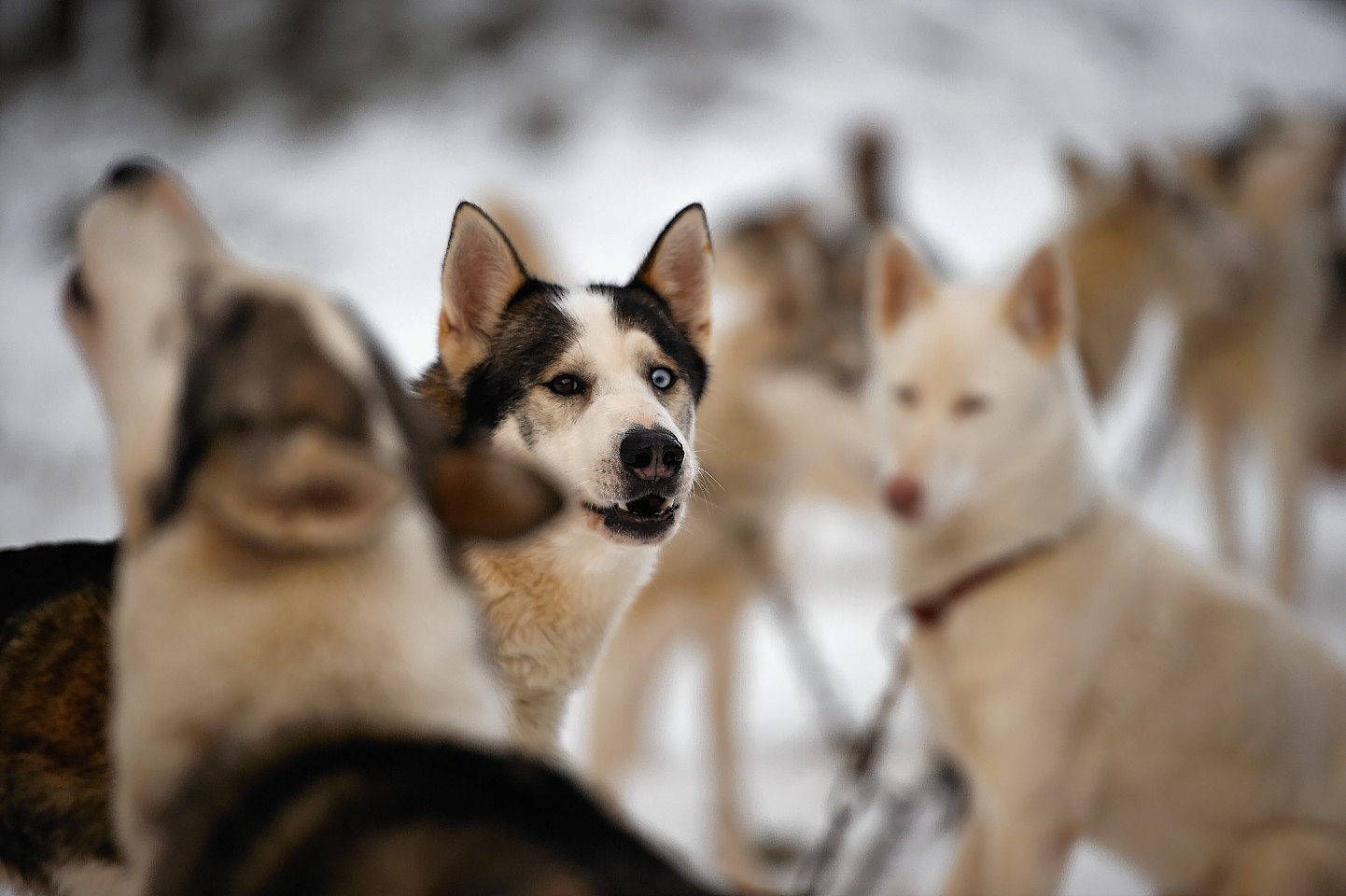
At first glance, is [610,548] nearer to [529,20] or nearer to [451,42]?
[451,42]

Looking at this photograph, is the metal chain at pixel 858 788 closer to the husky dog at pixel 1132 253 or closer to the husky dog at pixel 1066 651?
the husky dog at pixel 1066 651

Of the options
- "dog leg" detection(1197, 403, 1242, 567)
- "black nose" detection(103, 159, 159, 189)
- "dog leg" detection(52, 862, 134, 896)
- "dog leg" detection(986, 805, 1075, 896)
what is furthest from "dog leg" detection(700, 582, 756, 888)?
"black nose" detection(103, 159, 159, 189)

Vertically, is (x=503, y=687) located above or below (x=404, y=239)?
below

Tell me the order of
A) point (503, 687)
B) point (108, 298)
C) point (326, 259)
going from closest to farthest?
1. point (108, 298)
2. point (503, 687)
3. point (326, 259)

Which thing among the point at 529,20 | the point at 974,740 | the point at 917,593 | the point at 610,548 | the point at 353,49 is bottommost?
Answer: the point at 974,740

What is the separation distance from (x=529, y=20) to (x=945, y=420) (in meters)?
3.64

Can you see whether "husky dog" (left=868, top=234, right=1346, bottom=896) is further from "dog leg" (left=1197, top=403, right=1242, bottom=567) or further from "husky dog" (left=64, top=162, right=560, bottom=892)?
"dog leg" (left=1197, top=403, right=1242, bottom=567)

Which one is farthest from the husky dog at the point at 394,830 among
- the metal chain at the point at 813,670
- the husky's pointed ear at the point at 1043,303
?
the metal chain at the point at 813,670

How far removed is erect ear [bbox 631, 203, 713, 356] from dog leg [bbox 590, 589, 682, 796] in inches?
58.7

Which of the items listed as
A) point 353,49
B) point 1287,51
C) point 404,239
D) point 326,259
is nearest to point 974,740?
point 404,239

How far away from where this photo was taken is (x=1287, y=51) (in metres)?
5.09

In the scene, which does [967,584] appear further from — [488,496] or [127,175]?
[127,175]

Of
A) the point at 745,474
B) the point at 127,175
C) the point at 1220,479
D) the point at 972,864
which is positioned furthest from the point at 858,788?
the point at 1220,479

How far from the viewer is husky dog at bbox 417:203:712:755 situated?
2.15ft
